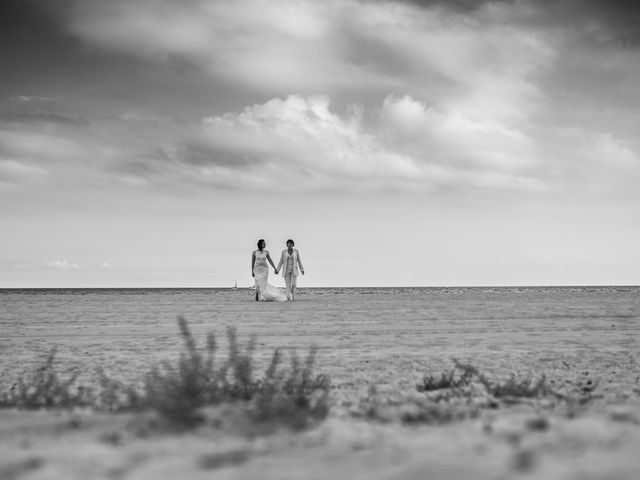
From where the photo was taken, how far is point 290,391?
4324 millimetres

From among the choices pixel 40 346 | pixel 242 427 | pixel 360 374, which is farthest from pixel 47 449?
pixel 40 346

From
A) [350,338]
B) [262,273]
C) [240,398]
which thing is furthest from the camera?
[262,273]

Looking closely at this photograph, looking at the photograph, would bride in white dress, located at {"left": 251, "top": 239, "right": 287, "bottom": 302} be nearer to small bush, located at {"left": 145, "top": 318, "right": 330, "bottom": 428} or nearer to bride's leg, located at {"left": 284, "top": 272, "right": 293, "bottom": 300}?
bride's leg, located at {"left": 284, "top": 272, "right": 293, "bottom": 300}

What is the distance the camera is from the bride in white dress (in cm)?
2053

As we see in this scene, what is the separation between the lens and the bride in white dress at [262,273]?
20531 mm

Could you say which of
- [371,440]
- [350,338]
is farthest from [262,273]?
[371,440]

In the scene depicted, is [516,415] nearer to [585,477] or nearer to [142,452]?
[585,477]

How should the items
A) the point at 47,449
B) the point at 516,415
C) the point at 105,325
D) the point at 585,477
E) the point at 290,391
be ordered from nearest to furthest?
1. the point at 585,477
2. the point at 47,449
3. the point at 516,415
4. the point at 290,391
5. the point at 105,325

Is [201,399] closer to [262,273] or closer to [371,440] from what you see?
[371,440]

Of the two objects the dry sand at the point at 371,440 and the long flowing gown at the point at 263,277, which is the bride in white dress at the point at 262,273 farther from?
the dry sand at the point at 371,440

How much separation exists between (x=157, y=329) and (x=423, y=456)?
8912mm

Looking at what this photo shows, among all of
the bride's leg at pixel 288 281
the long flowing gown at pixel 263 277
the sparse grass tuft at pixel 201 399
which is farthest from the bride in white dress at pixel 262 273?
the sparse grass tuft at pixel 201 399

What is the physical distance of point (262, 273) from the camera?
67.4ft

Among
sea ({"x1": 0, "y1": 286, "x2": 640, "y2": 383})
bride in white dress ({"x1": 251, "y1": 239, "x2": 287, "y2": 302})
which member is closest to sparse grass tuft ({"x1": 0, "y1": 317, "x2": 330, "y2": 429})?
sea ({"x1": 0, "y1": 286, "x2": 640, "y2": 383})
